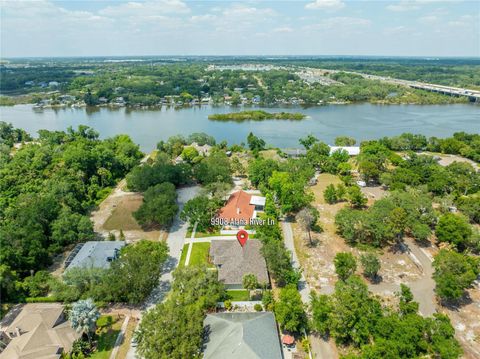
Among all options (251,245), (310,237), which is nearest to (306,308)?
(251,245)

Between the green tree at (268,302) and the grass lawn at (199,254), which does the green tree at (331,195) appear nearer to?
the grass lawn at (199,254)

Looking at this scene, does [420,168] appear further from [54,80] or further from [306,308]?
[54,80]

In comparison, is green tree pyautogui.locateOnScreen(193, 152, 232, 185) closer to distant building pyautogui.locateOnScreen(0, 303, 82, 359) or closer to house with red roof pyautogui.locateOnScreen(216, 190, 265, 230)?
house with red roof pyautogui.locateOnScreen(216, 190, 265, 230)

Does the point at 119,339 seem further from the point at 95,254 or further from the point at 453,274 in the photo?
the point at 453,274

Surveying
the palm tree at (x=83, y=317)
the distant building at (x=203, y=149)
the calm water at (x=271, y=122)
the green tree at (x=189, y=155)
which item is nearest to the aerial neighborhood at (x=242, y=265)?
the palm tree at (x=83, y=317)

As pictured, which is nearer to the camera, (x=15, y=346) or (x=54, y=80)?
(x=15, y=346)

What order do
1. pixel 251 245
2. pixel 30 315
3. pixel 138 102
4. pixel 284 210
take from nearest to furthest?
pixel 30 315, pixel 251 245, pixel 284 210, pixel 138 102

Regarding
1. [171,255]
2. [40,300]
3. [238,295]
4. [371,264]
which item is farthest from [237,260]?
[40,300]

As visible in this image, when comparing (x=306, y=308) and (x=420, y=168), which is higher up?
(x=420, y=168)
